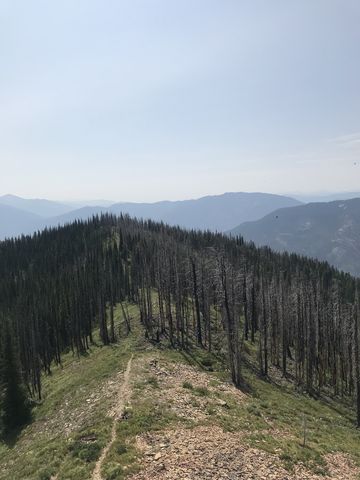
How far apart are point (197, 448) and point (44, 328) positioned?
2497 inches

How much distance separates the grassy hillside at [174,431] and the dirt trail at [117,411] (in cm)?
23

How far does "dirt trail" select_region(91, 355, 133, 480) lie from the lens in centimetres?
2094

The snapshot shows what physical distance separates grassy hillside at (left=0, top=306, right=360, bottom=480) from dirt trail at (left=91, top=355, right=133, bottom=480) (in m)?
0.23

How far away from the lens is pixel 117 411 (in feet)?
94.5

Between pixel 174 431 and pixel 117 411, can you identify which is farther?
pixel 117 411

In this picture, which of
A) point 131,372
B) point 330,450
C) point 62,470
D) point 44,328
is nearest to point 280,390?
point 131,372

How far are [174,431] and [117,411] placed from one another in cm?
583

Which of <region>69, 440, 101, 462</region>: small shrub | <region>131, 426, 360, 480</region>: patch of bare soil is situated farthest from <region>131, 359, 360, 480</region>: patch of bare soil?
<region>69, 440, 101, 462</region>: small shrub

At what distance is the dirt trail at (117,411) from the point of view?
68.7ft

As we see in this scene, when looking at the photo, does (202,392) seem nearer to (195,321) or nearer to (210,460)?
(210,460)

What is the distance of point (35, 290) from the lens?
325 feet

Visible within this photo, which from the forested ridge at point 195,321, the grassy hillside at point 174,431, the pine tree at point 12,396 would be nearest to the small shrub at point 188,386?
the grassy hillside at point 174,431

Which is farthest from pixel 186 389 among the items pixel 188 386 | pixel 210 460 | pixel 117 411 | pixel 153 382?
pixel 210 460

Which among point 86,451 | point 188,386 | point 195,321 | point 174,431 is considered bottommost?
point 195,321
